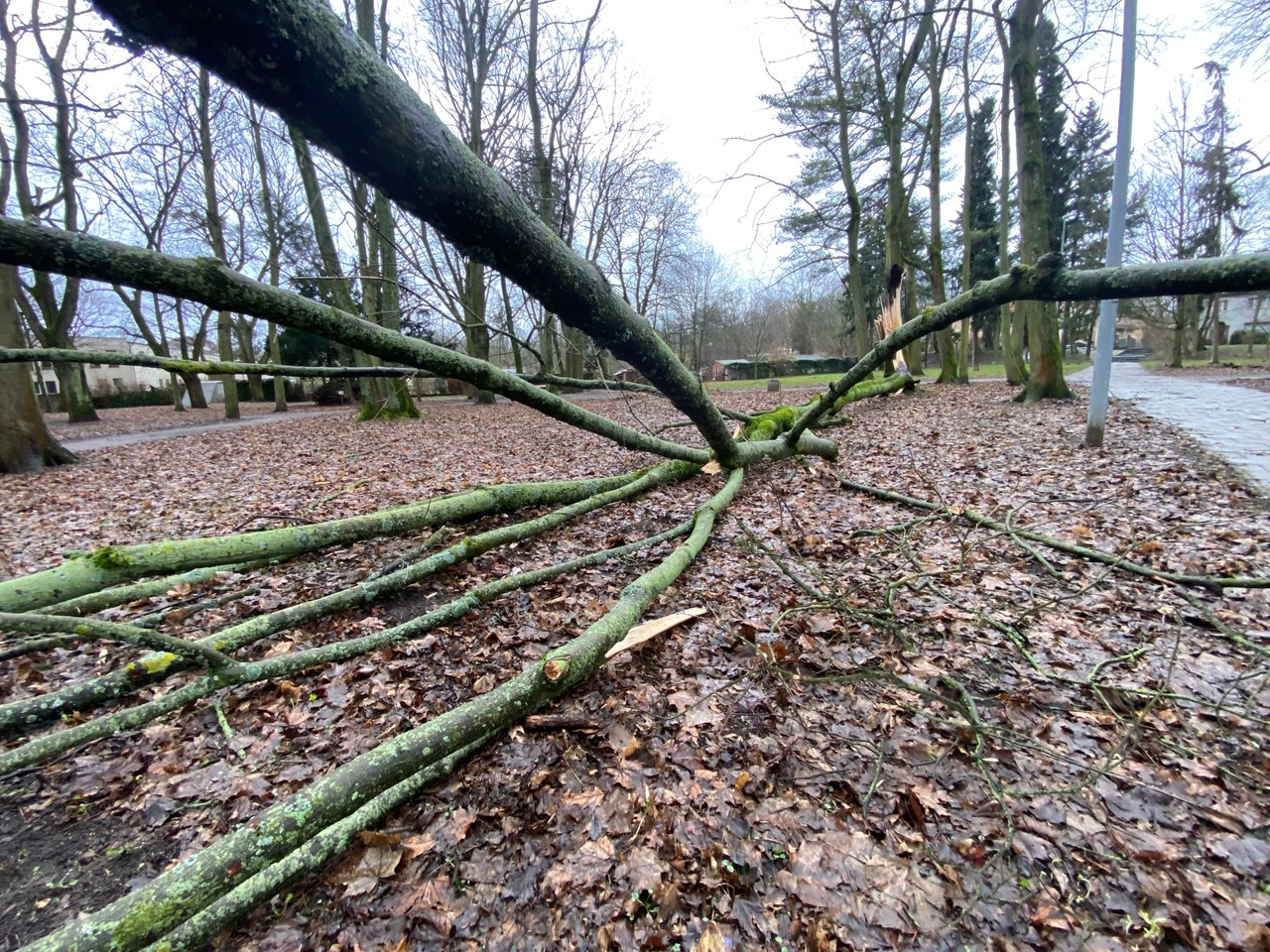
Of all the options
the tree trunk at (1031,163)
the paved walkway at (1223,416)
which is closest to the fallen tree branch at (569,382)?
the paved walkway at (1223,416)

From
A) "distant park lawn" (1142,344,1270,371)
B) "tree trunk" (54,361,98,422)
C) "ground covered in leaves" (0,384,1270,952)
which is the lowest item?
"ground covered in leaves" (0,384,1270,952)

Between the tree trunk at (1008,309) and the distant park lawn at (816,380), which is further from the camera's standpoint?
the distant park lawn at (816,380)

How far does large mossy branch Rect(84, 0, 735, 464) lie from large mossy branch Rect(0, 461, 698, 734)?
187cm

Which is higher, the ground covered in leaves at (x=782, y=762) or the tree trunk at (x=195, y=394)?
the tree trunk at (x=195, y=394)

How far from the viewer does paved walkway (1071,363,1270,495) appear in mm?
5496

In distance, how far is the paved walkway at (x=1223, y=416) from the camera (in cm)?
550

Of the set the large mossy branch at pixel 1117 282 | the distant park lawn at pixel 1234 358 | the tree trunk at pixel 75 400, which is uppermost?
the tree trunk at pixel 75 400

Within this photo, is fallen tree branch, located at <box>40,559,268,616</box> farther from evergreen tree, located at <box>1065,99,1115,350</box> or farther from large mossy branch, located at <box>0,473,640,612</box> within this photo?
evergreen tree, located at <box>1065,99,1115,350</box>

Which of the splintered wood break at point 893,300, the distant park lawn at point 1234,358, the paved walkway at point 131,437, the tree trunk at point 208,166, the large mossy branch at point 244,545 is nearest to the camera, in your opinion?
the large mossy branch at point 244,545

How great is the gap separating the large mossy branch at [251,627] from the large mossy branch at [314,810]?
86 cm

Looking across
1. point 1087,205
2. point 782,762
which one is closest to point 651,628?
point 782,762

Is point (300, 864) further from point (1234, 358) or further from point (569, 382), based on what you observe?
point (1234, 358)

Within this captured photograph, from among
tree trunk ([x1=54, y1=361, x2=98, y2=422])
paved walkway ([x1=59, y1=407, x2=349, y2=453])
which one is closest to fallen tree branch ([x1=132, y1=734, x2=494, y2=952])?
paved walkway ([x1=59, y1=407, x2=349, y2=453])

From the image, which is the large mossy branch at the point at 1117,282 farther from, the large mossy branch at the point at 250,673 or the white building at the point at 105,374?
the white building at the point at 105,374
